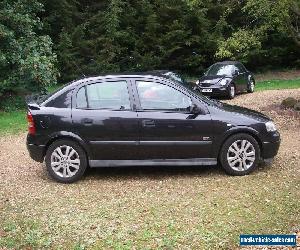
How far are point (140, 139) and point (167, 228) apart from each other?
7.08 ft

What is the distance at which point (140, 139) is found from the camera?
25.4 ft

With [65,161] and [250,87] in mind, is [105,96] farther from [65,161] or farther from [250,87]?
[250,87]

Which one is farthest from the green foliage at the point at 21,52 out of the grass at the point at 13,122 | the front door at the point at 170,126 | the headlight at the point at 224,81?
the front door at the point at 170,126

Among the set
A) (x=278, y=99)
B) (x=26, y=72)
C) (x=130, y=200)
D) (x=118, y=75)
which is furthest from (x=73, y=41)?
(x=130, y=200)

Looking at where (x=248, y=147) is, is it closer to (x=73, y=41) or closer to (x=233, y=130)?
(x=233, y=130)

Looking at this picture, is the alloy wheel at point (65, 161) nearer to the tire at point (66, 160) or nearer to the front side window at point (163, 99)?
the tire at point (66, 160)

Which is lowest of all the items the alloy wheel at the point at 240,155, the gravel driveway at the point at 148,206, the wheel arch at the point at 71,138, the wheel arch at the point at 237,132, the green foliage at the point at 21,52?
the gravel driveway at the point at 148,206

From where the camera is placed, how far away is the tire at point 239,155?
25.7 feet

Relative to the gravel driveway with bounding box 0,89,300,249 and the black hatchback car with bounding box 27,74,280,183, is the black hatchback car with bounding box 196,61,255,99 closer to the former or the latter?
the gravel driveway with bounding box 0,89,300,249

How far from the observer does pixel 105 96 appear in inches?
311

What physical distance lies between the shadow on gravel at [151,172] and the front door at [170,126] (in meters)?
0.45

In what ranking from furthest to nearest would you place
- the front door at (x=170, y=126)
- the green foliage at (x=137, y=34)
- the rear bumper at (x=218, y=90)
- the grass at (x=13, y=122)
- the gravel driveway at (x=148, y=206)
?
the green foliage at (x=137, y=34) < the rear bumper at (x=218, y=90) < the grass at (x=13, y=122) < the front door at (x=170, y=126) < the gravel driveway at (x=148, y=206)

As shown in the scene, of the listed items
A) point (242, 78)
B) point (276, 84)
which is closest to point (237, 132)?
point (242, 78)

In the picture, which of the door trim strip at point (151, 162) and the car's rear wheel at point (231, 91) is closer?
the door trim strip at point (151, 162)
